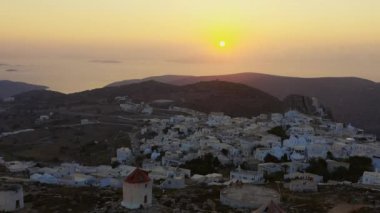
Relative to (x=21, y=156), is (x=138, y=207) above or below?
above

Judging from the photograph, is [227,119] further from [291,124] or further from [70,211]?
[70,211]

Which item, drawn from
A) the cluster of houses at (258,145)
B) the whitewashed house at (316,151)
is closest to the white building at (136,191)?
the cluster of houses at (258,145)

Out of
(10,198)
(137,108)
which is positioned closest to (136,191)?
(10,198)

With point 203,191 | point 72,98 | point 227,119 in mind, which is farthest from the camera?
point 72,98

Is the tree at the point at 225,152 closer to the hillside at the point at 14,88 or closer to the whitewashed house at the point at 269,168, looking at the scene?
the whitewashed house at the point at 269,168

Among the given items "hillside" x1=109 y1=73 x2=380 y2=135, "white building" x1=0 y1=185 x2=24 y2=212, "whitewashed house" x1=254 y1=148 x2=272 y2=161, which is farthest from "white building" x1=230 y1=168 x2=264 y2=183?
"hillside" x1=109 y1=73 x2=380 y2=135

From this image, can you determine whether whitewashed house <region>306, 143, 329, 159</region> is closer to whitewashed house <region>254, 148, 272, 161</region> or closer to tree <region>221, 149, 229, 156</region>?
whitewashed house <region>254, 148, 272, 161</region>

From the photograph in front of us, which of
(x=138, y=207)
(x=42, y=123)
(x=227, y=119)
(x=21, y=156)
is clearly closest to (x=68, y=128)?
(x=42, y=123)
